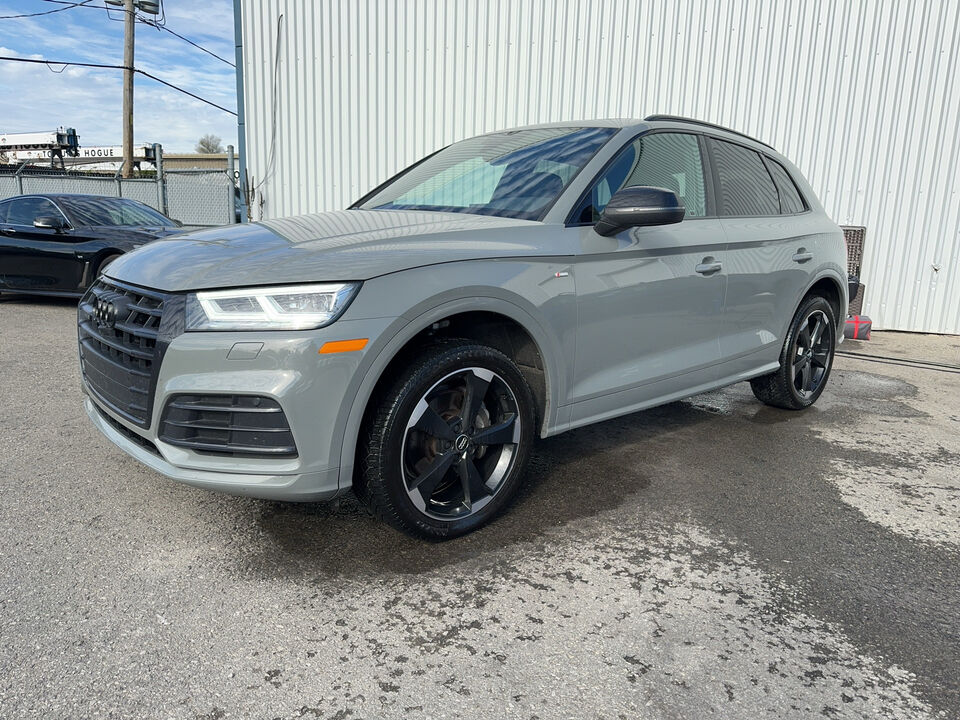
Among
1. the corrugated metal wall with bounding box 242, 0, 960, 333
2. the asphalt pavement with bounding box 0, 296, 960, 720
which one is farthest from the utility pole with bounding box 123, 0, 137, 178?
the asphalt pavement with bounding box 0, 296, 960, 720

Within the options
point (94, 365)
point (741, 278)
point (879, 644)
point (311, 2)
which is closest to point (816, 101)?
point (741, 278)

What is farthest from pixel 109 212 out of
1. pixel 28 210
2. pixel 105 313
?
pixel 105 313

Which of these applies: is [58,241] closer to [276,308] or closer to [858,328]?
[276,308]

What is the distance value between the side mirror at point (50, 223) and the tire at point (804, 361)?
767cm

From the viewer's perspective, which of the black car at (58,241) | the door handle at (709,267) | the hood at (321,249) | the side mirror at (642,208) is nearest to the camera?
the hood at (321,249)

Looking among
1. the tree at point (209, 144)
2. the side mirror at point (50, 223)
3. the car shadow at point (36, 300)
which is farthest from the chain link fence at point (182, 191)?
the tree at point (209, 144)

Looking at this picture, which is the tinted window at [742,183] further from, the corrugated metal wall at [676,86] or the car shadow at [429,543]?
the corrugated metal wall at [676,86]

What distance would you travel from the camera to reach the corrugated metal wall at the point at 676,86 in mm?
7953

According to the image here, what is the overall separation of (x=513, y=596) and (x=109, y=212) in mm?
8169

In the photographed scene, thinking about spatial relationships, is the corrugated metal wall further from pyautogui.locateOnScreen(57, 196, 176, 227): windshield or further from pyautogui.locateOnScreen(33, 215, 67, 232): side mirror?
pyautogui.locateOnScreen(33, 215, 67, 232): side mirror

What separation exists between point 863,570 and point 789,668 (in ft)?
2.55

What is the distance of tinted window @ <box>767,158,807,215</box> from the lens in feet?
14.2

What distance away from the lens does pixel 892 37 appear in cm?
789

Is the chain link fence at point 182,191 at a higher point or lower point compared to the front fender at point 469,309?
higher
